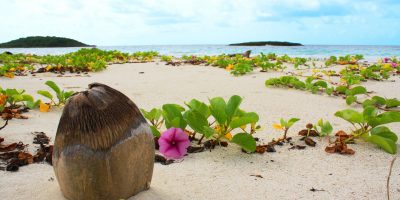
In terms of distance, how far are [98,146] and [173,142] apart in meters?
0.57

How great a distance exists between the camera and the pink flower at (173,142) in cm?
180

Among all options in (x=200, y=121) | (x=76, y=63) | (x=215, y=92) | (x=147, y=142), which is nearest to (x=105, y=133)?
(x=147, y=142)

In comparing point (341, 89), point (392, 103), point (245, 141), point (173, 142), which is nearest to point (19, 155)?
point (173, 142)

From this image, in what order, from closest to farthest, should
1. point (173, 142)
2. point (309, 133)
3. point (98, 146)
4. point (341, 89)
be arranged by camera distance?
point (98, 146)
point (173, 142)
point (309, 133)
point (341, 89)

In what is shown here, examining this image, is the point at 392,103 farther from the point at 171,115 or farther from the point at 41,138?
the point at 41,138

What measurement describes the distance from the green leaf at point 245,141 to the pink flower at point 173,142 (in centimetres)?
37

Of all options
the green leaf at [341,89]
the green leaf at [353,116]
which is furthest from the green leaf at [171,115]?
the green leaf at [341,89]

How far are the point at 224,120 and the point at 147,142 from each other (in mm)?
746

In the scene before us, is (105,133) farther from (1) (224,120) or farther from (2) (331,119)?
(2) (331,119)

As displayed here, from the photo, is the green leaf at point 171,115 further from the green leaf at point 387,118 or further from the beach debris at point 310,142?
the green leaf at point 387,118

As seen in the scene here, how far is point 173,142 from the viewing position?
5.99 feet

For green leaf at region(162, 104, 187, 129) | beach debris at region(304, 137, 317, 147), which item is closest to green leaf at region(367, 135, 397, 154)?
beach debris at region(304, 137, 317, 147)

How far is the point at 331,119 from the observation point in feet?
10.1

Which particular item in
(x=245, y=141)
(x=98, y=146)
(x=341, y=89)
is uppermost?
(x=98, y=146)
